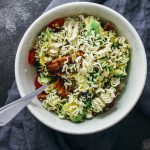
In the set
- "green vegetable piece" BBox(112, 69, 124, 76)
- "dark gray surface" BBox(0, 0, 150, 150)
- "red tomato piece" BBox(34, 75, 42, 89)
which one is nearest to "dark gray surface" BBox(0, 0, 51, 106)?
"dark gray surface" BBox(0, 0, 150, 150)

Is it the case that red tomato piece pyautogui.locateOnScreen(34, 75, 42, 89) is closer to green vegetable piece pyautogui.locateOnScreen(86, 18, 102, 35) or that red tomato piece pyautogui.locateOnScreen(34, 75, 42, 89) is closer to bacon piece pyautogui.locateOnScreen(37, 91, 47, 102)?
bacon piece pyautogui.locateOnScreen(37, 91, 47, 102)

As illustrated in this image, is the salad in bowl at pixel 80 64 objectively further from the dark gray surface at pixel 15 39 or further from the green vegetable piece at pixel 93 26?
the dark gray surface at pixel 15 39

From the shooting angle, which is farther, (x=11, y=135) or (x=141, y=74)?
(x=11, y=135)

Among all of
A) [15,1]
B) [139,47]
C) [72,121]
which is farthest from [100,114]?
[15,1]

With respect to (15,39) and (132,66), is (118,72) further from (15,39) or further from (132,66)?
(15,39)

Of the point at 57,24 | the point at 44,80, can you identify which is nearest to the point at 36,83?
the point at 44,80

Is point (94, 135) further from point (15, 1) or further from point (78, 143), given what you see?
point (15, 1)

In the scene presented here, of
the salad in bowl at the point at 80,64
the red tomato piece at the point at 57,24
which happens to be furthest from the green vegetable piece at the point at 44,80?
the red tomato piece at the point at 57,24
